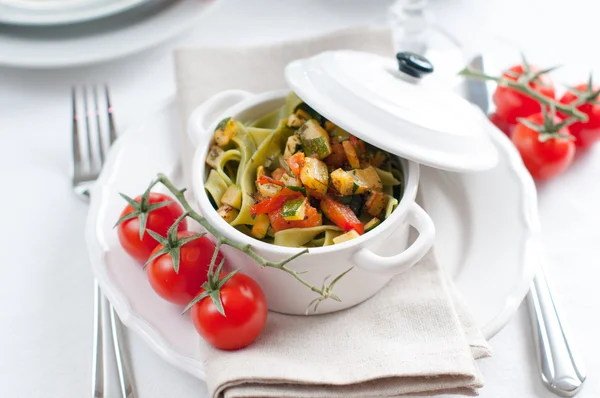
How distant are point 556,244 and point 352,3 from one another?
67.2 inches

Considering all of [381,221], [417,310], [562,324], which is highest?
[381,221]

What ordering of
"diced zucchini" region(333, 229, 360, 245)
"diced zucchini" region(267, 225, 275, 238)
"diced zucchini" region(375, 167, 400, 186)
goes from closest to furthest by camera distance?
"diced zucchini" region(333, 229, 360, 245) → "diced zucchini" region(267, 225, 275, 238) → "diced zucchini" region(375, 167, 400, 186)

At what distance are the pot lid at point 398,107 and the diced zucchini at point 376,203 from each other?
14 centimetres

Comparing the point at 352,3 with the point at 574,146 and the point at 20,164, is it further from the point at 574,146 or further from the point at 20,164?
the point at 20,164

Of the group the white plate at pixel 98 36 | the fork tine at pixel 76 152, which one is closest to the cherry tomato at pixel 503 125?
the white plate at pixel 98 36

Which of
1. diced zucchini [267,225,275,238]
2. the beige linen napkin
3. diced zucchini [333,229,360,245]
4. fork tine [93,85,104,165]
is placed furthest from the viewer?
fork tine [93,85,104,165]

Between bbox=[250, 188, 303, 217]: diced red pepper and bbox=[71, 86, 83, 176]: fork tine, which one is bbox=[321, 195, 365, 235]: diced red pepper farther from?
bbox=[71, 86, 83, 176]: fork tine

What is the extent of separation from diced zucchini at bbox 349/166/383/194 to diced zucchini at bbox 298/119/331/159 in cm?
12

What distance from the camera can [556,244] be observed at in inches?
92.8

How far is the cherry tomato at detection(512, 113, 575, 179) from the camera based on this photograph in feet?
8.03

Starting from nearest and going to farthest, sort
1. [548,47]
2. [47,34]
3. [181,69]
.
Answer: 1. [181,69]
2. [47,34]
3. [548,47]

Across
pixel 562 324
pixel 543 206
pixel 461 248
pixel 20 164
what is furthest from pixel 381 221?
pixel 20 164

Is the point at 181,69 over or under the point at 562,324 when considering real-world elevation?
over

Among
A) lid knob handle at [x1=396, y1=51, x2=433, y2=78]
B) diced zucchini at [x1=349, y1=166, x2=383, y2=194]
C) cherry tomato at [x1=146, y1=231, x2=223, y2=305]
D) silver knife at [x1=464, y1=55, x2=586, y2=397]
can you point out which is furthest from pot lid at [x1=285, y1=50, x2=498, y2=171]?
cherry tomato at [x1=146, y1=231, x2=223, y2=305]
